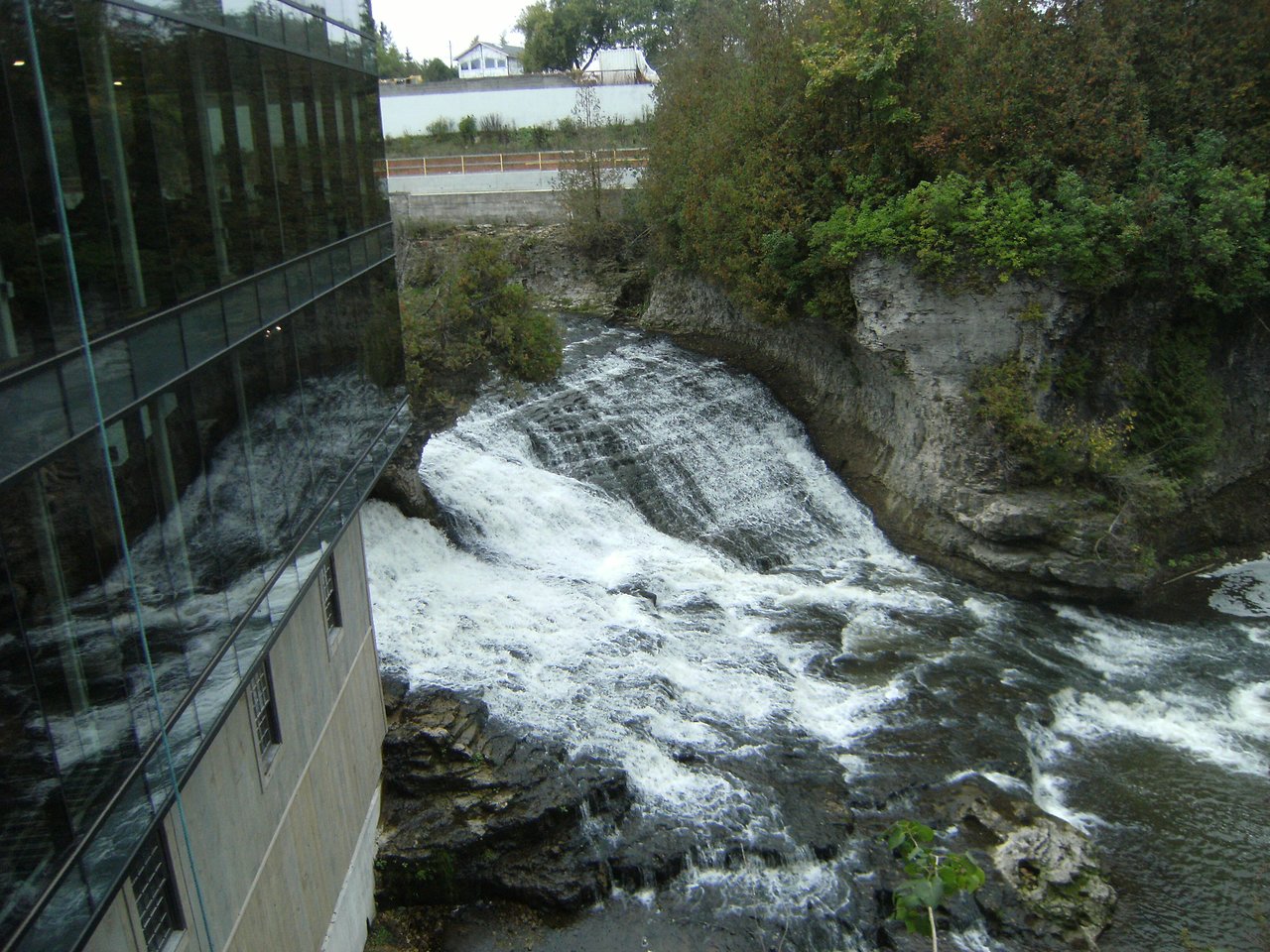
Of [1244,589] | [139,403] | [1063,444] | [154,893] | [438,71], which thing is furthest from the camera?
[438,71]

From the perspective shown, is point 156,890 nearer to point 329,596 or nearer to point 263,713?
point 263,713

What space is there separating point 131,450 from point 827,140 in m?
16.8

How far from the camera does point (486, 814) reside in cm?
1064

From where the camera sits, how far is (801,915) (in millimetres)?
9852

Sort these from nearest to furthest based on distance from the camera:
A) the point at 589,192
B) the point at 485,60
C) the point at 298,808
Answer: the point at 298,808 < the point at 589,192 < the point at 485,60

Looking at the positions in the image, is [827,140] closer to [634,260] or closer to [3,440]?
[634,260]

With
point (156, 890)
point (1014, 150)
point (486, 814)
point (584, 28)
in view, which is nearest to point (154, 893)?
point (156, 890)

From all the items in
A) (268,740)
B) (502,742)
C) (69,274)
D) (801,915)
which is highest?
(69,274)

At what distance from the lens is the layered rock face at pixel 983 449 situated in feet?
54.1

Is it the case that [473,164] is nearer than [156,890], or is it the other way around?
[156,890]

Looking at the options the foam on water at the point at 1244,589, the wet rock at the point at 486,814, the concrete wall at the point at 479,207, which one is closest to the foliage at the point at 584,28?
the concrete wall at the point at 479,207

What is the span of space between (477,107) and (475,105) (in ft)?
0.34

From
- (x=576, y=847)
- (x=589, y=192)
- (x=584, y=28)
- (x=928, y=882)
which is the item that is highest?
(x=584, y=28)

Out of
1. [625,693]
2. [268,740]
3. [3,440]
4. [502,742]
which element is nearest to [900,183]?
[625,693]
